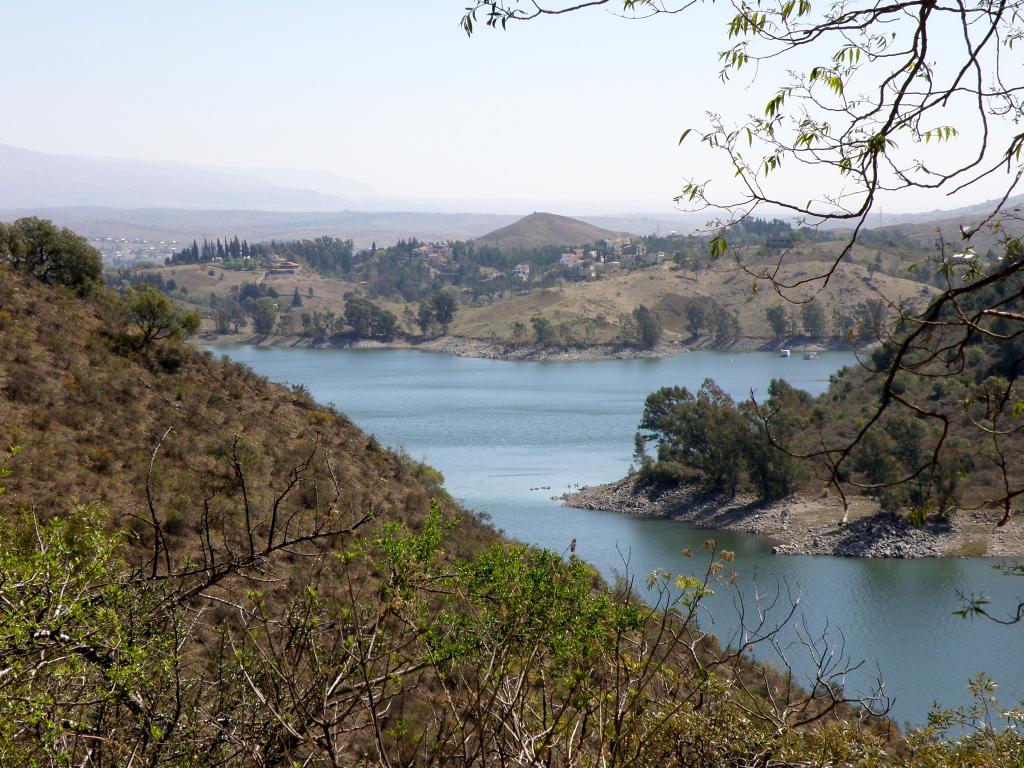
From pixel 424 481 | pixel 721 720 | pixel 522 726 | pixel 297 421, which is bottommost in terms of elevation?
pixel 424 481

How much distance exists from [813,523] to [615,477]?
281 inches

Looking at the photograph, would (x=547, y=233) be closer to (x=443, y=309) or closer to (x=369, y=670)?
(x=443, y=309)

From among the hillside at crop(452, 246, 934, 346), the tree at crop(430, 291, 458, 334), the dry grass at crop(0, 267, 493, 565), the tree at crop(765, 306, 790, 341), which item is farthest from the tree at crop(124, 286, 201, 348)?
the tree at crop(430, 291, 458, 334)

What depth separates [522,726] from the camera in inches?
103

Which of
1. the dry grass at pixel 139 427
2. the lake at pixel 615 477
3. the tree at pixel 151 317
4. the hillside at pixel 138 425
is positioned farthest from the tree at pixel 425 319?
the tree at pixel 151 317

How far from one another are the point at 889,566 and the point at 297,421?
14.3 meters

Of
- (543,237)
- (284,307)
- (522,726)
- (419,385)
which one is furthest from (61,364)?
(543,237)

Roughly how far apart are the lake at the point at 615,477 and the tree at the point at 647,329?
9.19ft

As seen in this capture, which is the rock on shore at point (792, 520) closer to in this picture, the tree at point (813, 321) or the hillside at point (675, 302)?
the hillside at point (675, 302)

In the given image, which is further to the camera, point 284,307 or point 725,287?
point 284,307

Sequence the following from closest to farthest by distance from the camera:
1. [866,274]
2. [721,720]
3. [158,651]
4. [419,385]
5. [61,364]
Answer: [158,651], [721,720], [61,364], [419,385], [866,274]

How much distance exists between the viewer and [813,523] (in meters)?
24.4

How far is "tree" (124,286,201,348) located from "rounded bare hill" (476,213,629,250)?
6004 inches

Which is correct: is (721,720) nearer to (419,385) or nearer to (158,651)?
(158,651)
